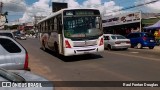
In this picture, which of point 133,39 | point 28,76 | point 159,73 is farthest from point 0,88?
point 133,39

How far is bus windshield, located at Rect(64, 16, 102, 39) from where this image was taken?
741 inches

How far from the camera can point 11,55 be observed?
9.62 meters

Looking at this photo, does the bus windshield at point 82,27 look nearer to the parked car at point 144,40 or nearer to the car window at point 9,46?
the car window at point 9,46

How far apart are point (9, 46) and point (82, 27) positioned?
9541 millimetres

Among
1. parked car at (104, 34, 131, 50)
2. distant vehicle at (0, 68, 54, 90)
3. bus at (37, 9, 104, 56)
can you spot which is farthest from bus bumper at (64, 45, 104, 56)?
distant vehicle at (0, 68, 54, 90)

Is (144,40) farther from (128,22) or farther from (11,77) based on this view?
(11,77)

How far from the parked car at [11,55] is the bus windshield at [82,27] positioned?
29.4 ft

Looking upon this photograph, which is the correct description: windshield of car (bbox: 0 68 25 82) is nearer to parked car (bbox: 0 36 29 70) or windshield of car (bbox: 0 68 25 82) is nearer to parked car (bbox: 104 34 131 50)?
parked car (bbox: 0 36 29 70)

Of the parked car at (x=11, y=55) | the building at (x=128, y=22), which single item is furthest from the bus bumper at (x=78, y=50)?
the building at (x=128, y=22)

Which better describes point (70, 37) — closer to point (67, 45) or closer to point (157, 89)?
point (67, 45)

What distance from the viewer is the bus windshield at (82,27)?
741 inches

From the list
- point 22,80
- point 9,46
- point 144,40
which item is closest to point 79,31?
point 9,46

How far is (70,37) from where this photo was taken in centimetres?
1873

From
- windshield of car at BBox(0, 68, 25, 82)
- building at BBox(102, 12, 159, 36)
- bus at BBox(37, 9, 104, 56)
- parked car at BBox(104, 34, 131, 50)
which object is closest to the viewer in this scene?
windshield of car at BBox(0, 68, 25, 82)
